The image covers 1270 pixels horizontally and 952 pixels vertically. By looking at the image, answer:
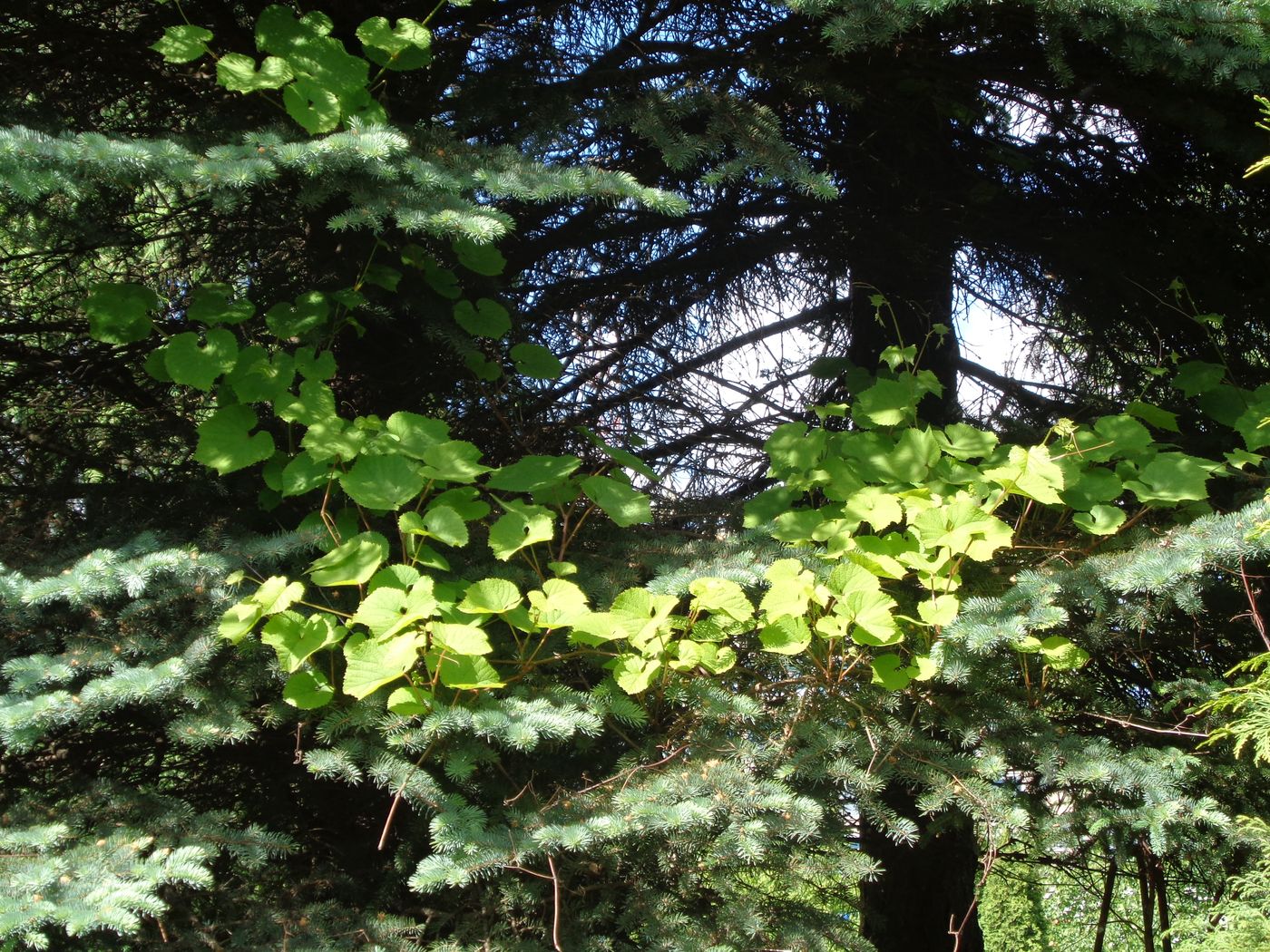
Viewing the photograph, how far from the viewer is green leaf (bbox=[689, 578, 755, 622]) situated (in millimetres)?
1776

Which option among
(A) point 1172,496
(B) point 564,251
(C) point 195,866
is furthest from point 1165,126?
(C) point 195,866

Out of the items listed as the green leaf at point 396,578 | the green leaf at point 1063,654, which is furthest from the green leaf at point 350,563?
the green leaf at point 1063,654

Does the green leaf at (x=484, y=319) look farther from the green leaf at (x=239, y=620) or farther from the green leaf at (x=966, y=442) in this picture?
the green leaf at (x=966, y=442)

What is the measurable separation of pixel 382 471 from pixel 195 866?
0.73m

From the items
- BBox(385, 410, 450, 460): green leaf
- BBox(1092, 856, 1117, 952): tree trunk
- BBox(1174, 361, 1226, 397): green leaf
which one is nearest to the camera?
BBox(385, 410, 450, 460): green leaf

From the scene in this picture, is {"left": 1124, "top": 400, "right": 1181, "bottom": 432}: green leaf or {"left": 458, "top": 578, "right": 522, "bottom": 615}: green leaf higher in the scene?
{"left": 1124, "top": 400, "right": 1181, "bottom": 432}: green leaf

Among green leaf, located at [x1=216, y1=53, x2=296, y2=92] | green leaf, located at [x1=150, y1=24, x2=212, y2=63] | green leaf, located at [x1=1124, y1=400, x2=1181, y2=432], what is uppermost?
green leaf, located at [x1=150, y1=24, x2=212, y2=63]

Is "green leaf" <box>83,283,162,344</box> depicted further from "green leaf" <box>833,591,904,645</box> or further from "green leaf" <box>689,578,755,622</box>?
"green leaf" <box>833,591,904,645</box>

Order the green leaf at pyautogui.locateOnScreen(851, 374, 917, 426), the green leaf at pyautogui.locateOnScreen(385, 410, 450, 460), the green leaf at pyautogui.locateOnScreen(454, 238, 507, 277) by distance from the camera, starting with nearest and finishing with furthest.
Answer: the green leaf at pyautogui.locateOnScreen(385, 410, 450, 460) → the green leaf at pyautogui.locateOnScreen(454, 238, 507, 277) → the green leaf at pyautogui.locateOnScreen(851, 374, 917, 426)

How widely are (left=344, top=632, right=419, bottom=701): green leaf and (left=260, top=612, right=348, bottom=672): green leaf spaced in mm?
82

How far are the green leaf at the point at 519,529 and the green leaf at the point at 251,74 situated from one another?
0.90 meters

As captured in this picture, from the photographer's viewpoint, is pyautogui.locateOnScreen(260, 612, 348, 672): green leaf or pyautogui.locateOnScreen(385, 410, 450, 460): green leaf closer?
pyautogui.locateOnScreen(260, 612, 348, 672): green leaf

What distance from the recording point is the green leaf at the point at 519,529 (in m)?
1.83

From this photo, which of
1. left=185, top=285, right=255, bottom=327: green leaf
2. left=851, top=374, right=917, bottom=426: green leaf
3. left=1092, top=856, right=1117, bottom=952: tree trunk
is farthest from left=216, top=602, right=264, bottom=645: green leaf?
left=1092, top=856, right=1117, bottom=952: tree trunk
